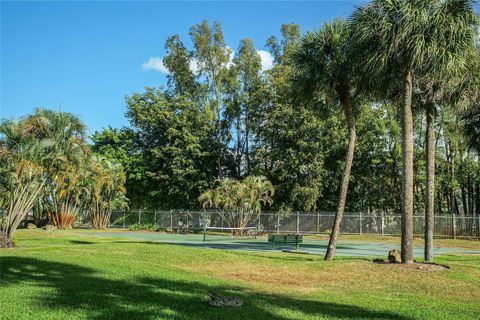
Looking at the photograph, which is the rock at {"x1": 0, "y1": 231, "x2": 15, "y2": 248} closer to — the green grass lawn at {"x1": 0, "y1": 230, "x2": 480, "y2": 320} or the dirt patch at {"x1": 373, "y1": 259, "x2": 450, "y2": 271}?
the green grass lawn at {"x1": 0, "y1": 230, "x2": 480, "y2": 320}

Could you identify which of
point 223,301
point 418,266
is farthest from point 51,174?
point 418,266

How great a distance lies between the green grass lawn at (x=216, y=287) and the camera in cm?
764

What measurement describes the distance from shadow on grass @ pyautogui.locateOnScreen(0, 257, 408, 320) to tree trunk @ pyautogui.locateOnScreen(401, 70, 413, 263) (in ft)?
20.7

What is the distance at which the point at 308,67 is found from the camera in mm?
16203

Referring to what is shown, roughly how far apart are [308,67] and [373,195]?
25.8 metres

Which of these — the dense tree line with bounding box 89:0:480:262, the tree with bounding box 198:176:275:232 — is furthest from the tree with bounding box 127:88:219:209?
the tree with bounding box 198:176:275:232

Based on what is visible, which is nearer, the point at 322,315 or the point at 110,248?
the point at 322,315

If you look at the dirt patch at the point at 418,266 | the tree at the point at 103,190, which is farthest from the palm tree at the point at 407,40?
the tree at the point at 103,190

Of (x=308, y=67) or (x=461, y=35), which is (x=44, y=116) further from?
(x=461, y=35)

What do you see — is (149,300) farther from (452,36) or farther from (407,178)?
(452,36)

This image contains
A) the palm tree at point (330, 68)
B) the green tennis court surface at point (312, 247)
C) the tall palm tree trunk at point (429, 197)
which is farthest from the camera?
the green tennis court surface at point (312, 247)

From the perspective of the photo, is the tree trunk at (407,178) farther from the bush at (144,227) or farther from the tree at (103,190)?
the tree at (103,190)

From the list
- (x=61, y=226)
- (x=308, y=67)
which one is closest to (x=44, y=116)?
(x=61, y=226)

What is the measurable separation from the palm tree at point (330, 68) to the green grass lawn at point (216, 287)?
2.47 metres
